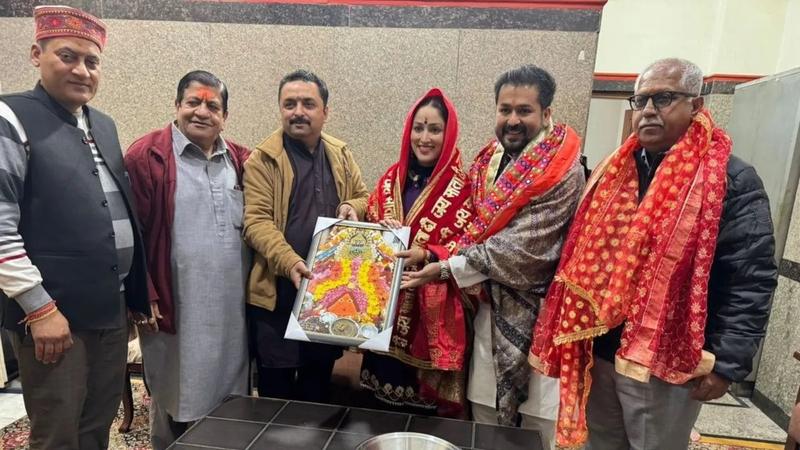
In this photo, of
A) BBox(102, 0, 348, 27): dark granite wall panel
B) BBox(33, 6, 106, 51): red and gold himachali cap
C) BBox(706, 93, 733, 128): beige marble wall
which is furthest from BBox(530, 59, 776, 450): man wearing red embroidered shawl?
BBox(706, 93, 733, 128): beige marble wall

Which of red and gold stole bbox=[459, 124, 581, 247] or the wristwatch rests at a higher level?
red and gold stole bbox=[459, 124, 581, 247]

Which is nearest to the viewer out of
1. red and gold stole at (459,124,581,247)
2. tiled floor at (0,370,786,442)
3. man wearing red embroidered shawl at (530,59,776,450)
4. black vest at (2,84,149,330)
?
man wearing red embroidered shawl at (530,59,776,450)

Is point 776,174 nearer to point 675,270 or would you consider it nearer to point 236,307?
point 675,270

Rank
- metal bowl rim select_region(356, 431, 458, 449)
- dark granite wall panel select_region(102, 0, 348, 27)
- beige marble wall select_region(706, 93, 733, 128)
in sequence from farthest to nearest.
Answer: beige marble wall select_region(706, 93, 733, 128) < dark granite wall panel select_region(102, 0, 348, 27) < metal bowl rim select_region(356, 431, 458, 449)

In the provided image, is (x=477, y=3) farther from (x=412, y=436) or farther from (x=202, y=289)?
(x=412, y=436)

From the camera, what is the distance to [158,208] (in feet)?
5.51

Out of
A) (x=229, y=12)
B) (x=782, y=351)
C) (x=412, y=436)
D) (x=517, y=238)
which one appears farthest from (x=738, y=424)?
(x=229, y=12)

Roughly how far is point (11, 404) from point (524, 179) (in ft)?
10.7

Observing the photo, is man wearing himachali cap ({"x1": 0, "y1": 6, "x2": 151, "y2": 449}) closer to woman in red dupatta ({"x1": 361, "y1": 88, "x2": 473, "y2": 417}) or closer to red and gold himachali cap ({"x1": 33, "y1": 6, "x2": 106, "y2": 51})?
red and gold himachali cap ({"x1": 33, "y1": 6, "x2": 106, "y2": 51})

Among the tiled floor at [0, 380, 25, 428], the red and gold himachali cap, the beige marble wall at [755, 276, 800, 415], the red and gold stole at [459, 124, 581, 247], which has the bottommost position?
the tiled floor at [0, 380, 25, 428]

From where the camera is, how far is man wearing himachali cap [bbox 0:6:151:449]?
1.37m

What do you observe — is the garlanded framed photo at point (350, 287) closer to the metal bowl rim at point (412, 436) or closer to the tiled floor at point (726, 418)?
the metal bowl rim at point (412, 436)

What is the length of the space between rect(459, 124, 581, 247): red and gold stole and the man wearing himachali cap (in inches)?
50.7

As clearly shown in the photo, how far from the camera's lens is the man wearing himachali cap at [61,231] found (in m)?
1.37
